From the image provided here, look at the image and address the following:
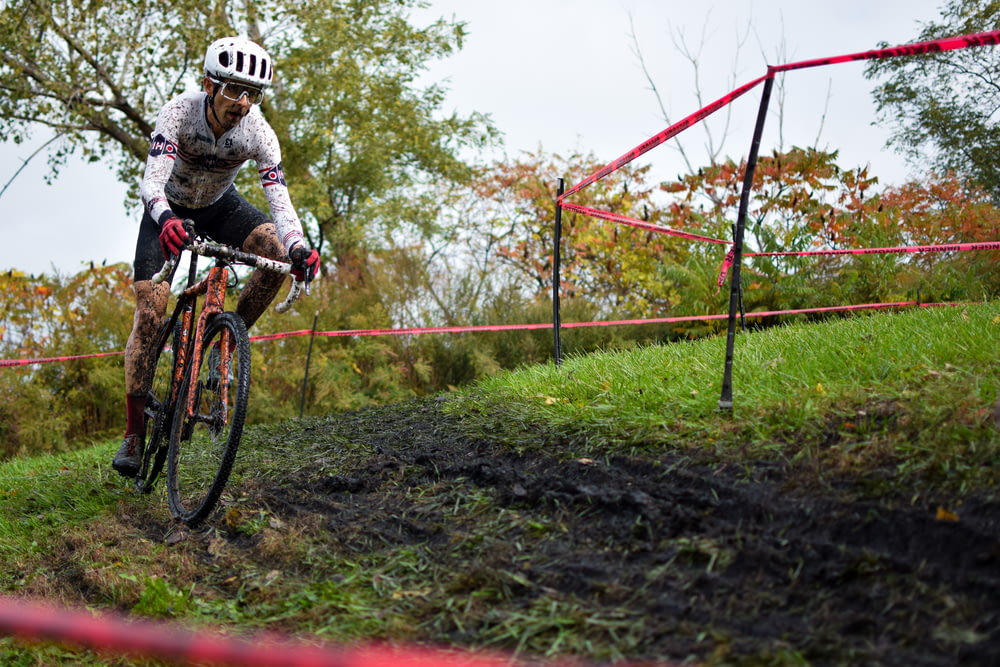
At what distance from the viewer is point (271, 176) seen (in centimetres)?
511

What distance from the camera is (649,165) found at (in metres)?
19.8

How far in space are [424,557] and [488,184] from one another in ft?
65.2

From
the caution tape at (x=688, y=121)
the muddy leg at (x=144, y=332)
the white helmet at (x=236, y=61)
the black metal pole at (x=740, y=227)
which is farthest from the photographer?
the muddy leg at (x=144, y=332)

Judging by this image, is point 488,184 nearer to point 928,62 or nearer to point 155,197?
point 928,62

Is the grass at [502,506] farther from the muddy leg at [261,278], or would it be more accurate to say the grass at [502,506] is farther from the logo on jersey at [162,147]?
the logo on jersey at [162,147]

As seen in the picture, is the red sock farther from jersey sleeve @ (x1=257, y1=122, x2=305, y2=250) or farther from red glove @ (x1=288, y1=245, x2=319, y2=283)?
red glove @ (x1=288, y1=245, x2=319, y2=283)

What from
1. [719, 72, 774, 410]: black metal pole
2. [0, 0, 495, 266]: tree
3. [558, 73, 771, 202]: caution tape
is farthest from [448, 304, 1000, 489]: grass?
[0, 0, 495, 266]: tree

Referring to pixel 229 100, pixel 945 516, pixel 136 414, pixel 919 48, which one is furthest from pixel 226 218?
pixel 945 516

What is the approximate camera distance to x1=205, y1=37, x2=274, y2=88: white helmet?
15.5 feet

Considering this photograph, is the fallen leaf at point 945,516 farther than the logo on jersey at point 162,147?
No

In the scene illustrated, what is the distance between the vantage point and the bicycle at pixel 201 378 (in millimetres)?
4215

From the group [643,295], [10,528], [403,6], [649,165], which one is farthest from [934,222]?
[403,6]

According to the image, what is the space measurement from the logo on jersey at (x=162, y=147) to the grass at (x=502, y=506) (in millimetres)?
1940

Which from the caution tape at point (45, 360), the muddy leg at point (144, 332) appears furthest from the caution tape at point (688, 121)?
the caution tape at point (45, 360)
